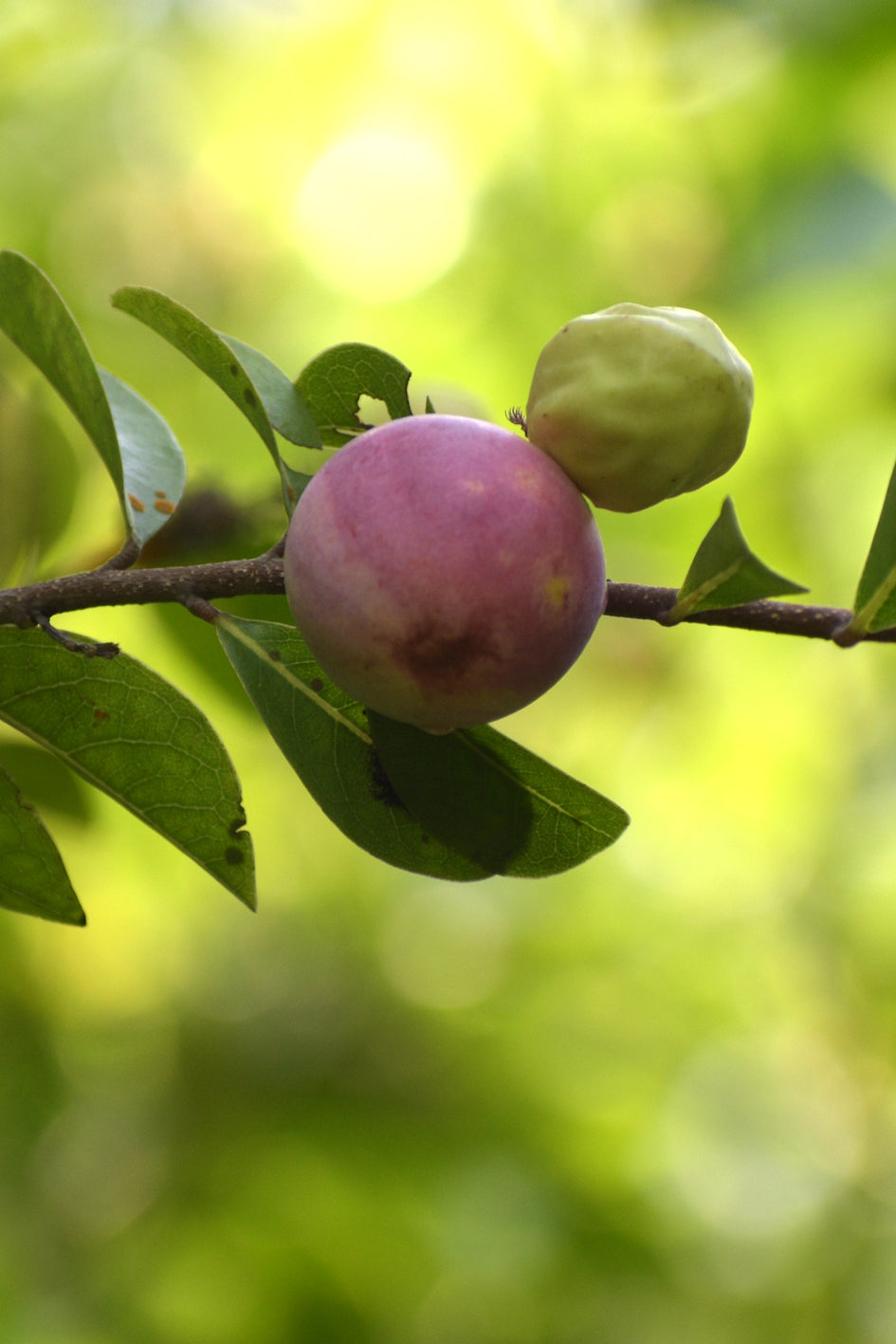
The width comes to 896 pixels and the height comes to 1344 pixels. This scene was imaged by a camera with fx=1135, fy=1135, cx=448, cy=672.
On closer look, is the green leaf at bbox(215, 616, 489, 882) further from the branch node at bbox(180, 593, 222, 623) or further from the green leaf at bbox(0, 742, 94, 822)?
the green leaf at bbox(0, 742, 94, 822)

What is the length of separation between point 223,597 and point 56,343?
0.25m

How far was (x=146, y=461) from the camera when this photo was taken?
3.78 feet

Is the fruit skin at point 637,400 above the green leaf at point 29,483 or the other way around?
above

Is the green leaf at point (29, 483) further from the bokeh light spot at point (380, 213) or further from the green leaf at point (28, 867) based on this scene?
the bokeh light spot at point (380, 213)

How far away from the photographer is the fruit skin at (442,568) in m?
0.73

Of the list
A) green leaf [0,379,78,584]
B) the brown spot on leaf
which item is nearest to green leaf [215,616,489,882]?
the brown spot on leaf

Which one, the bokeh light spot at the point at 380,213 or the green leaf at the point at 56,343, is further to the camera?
the bokeh light spot at the point at 380,213

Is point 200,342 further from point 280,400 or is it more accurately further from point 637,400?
point 637,400

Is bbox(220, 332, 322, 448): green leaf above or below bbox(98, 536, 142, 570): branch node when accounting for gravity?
above

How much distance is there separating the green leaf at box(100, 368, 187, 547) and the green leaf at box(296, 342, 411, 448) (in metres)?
0.18

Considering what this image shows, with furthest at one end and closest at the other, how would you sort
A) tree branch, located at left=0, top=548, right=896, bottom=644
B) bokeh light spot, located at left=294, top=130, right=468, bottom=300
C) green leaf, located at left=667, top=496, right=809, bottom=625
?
bokeh light spot, located at left=294, top=130, right=468, bottom=300
tree branch, located at left=0, top=548, right=896, bottom=644
green leaf, located at left=667, top=496, right=809, bottom=625

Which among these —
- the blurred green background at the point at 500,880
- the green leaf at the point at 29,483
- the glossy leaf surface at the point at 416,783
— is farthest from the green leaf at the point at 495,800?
the blurred green background at the point at 500,880

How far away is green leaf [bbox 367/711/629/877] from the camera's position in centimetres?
92

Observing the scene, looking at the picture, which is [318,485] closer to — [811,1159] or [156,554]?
[156,554]
